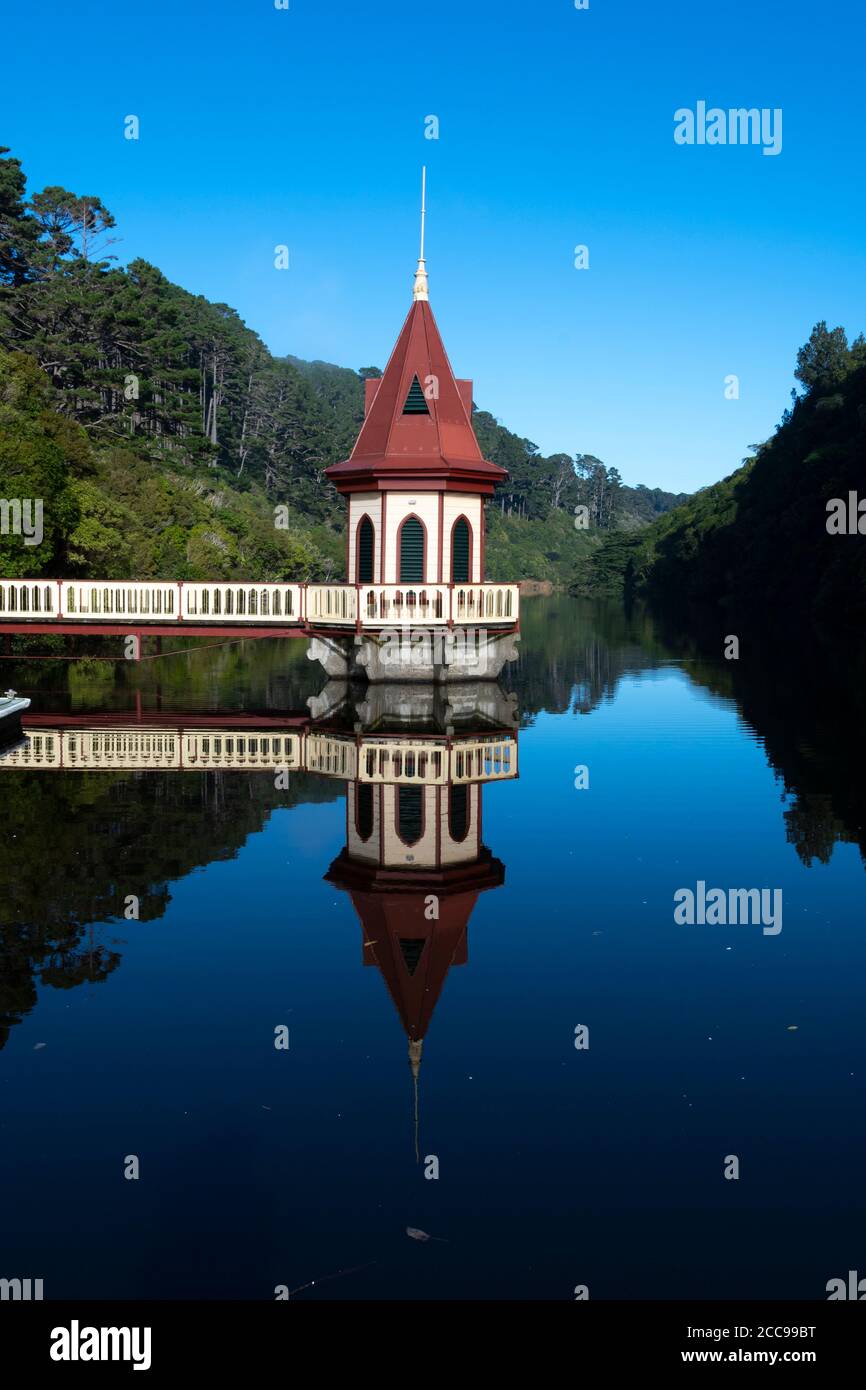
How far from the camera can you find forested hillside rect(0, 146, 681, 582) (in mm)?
36375

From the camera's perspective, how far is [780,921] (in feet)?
36.0

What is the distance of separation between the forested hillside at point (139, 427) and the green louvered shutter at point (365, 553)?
3324 millimetres

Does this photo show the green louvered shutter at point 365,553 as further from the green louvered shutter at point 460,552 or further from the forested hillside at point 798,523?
the forested hillside at point 798,523

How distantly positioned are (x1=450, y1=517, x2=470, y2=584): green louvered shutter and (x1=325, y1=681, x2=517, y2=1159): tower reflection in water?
17.8ft

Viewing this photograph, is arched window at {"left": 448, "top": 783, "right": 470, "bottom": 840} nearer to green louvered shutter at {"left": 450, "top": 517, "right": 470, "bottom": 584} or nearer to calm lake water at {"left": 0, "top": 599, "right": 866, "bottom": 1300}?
calm lake water at {"left": 0, "top": 599, "right": 866, "bottom": 1300}

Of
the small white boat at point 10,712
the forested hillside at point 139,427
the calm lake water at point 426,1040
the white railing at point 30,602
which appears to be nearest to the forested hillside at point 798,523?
the forested hillside at point 139,427

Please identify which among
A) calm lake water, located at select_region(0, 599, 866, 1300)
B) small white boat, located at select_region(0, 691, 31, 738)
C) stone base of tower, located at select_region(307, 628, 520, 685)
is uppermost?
stone base of tower, located at select_region(307, 628, 520, 685)

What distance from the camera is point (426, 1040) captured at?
816 centimetres

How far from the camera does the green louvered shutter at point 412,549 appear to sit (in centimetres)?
2942

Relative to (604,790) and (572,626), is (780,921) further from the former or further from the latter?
(572,626)

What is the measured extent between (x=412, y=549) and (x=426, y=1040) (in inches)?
867

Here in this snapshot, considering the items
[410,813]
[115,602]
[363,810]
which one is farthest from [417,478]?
[410,813]

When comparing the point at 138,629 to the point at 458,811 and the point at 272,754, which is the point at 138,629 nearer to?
the point at 272,754

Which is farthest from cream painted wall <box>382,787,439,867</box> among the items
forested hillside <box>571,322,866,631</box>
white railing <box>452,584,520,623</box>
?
forested hillside <box>571,322,866,631</box>
